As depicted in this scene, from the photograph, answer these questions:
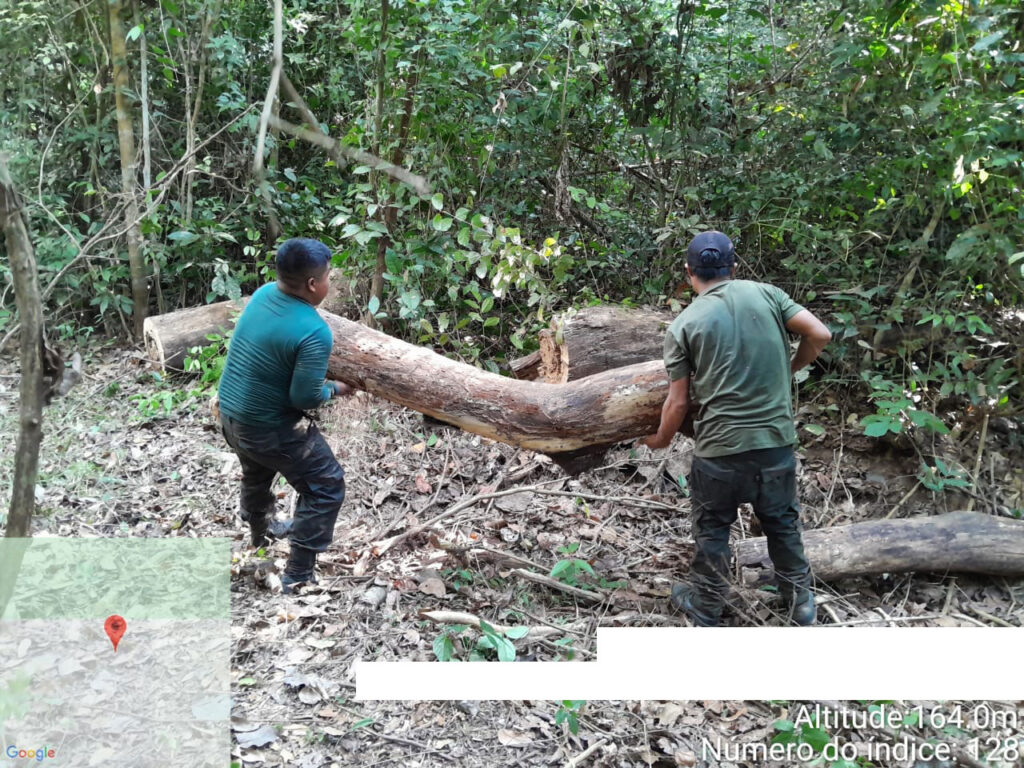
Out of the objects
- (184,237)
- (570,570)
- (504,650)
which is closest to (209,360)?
(184,237)

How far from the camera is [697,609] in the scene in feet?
12.2

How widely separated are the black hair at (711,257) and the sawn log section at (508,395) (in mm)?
551

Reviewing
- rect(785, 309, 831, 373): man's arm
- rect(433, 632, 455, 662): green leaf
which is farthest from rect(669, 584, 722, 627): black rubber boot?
rect(785, 309, 831, 373): man's arm

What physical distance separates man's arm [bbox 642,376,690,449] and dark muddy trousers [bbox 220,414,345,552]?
5.58ft

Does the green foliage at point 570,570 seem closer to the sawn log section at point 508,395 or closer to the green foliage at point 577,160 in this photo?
the sawn log section at point 508,395

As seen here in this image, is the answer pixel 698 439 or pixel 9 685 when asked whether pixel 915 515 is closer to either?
pixel 698 439

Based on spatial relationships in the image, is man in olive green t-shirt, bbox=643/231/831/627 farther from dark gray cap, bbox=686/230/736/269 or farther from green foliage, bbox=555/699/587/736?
green foliage, bbox=555/699/587/736

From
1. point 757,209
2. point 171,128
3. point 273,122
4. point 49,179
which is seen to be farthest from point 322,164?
point 273,122

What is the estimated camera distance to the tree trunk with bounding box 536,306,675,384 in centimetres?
512

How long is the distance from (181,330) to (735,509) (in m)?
5.15

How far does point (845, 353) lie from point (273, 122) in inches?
169

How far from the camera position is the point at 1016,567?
3.95m

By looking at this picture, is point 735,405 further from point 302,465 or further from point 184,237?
point 184,237

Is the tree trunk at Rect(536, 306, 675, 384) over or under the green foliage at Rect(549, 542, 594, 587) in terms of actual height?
over
